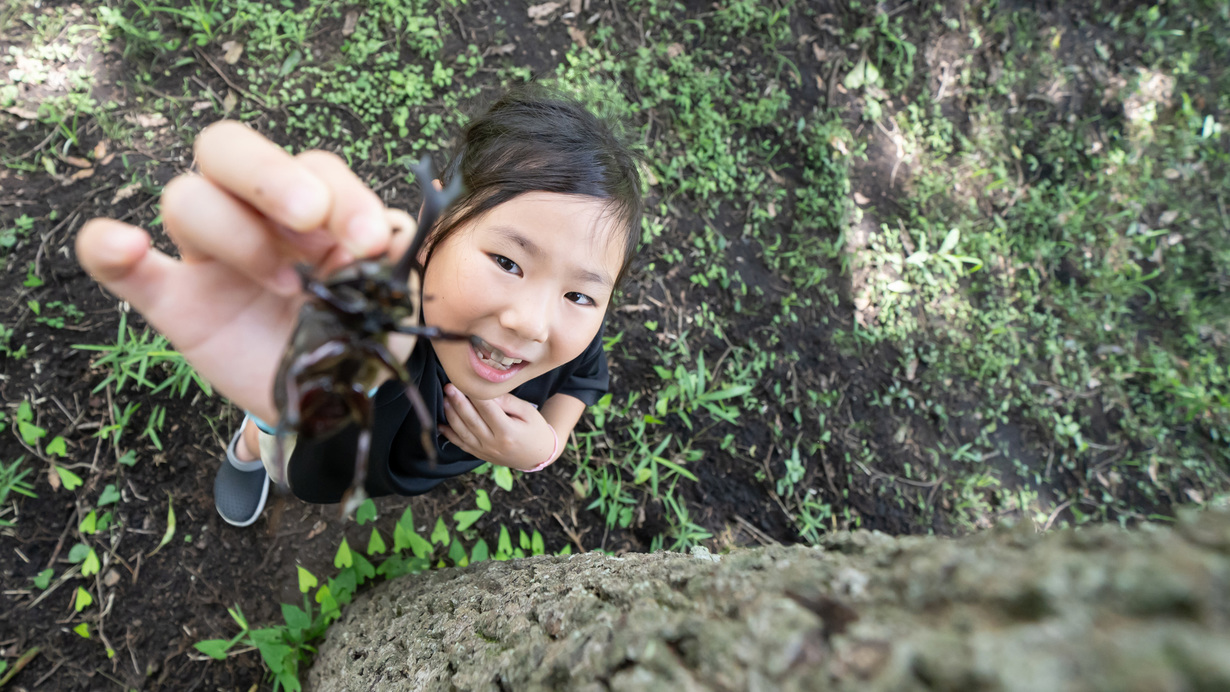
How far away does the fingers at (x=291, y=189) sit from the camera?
89cm

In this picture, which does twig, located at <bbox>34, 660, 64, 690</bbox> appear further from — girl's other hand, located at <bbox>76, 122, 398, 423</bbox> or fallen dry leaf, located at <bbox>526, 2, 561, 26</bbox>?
fallen dry leaf, located at <bbox>526, 2, 561, 26</bbox>

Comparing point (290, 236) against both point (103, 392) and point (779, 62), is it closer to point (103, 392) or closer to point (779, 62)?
point (103, 392)

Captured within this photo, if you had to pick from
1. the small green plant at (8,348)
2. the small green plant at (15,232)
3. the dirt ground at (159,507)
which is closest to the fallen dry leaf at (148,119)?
the dirt ground at (159,507)

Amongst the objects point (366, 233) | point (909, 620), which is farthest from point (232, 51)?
point (909, 620)

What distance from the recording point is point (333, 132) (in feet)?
11.5

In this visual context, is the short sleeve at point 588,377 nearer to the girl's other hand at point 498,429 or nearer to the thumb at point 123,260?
the girl's other hand at point 498,429

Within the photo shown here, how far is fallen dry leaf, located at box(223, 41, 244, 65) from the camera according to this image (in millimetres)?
3439

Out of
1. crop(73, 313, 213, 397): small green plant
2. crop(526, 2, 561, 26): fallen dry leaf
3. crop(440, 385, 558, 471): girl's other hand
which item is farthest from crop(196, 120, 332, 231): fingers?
crop(526, 2, 561, 26): fallen dry leaf

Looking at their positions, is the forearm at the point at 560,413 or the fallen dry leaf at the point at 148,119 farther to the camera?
the fallen dry leaf at the point at 148,119

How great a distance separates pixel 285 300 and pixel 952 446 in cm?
430

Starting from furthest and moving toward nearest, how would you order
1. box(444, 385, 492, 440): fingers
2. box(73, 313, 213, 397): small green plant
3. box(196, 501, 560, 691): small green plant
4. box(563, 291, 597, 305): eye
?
1. box(73, 313, 213, 397): small green plant
2. box(196, 501, 560, 691): small green plant
3. box(444, 385, 492, 440): fingers
4. box(563, 291, 597, 305): eye

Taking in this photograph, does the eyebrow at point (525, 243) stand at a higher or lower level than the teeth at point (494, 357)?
higher

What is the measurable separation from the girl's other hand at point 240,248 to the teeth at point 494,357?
817 mm

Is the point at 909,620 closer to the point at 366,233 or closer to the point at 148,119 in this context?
the point at 366,233
